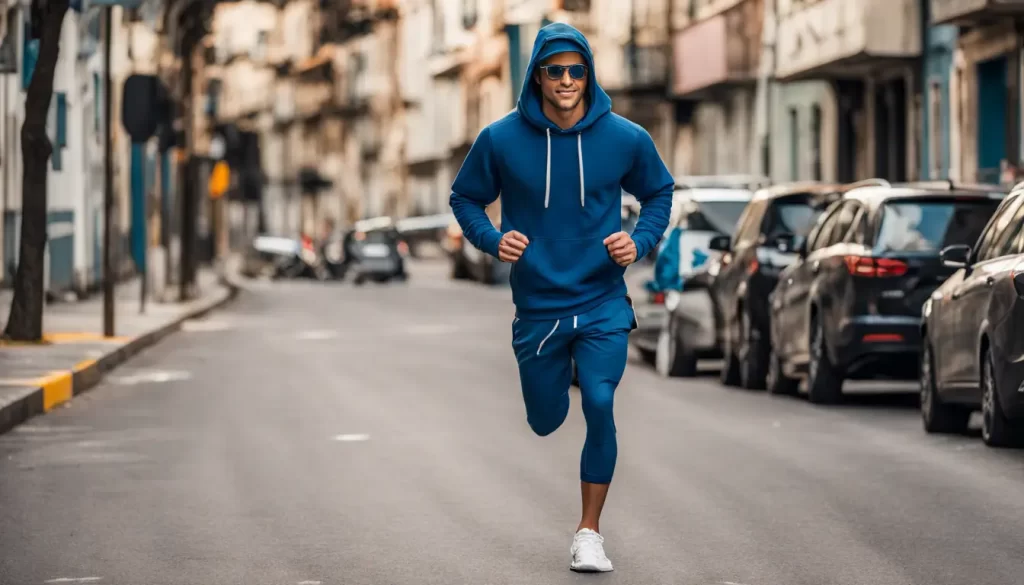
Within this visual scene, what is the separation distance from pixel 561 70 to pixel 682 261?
13.3 meters

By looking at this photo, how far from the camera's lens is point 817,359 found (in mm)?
18219

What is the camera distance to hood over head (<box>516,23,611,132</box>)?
30.2 feet

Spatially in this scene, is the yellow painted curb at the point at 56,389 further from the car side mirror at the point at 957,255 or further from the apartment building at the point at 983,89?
the apartment building at the point at 983,89

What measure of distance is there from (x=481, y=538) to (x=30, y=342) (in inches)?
553

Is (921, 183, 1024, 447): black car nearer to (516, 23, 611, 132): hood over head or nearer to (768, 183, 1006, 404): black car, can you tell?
(768, 183, 1006, 404): black car

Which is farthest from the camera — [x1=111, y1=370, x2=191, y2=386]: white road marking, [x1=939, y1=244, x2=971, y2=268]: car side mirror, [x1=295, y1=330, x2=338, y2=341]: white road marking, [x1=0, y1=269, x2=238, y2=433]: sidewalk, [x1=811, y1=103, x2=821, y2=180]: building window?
[x1=811, y1=103, x2=821, y2=180]: building window

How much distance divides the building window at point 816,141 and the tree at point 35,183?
24489mm

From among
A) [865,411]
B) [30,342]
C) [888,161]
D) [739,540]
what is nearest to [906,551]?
[739,540]

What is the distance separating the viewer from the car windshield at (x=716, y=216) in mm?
22797

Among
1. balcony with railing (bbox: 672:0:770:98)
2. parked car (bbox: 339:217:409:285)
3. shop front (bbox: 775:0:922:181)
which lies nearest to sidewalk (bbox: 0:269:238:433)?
shop front (bbox: 775:0:922:181)

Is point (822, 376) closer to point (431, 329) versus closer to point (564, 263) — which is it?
point (564, 263)

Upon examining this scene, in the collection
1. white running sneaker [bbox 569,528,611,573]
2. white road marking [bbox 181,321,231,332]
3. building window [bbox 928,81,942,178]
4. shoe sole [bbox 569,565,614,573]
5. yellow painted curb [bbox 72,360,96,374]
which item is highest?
building window [bbox 928,81,942,178]

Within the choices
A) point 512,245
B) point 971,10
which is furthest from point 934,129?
point 512,245

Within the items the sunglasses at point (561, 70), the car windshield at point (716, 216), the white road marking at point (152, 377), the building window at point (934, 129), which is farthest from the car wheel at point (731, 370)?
the building window at point (934, 129)
